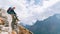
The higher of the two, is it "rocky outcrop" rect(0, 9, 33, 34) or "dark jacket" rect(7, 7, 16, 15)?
"dark jacket" rect(7, 7, 16, 15)

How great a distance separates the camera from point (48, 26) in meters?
12.2

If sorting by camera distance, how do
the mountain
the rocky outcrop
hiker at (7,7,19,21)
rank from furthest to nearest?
the mountain < hiker at (7,7,19,21) < the rocky outcrop

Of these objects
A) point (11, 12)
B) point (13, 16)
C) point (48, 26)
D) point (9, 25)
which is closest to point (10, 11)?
point (11, 12)

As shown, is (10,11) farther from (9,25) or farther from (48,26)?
(48,26)

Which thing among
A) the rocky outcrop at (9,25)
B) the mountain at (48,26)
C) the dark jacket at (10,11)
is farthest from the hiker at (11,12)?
the mountain at (48,26)

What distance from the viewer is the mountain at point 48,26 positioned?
11930mm

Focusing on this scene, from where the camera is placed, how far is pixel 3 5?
38.7ft

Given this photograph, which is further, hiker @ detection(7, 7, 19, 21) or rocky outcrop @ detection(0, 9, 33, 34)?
hiker @ detection(7, 7, 19, 21)

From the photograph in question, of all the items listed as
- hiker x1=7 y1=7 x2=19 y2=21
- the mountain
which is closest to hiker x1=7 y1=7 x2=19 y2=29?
hiker x1=7 y1=7 x2=19 y2=21

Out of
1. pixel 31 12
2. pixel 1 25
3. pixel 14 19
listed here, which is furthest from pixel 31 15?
pixel 1 25

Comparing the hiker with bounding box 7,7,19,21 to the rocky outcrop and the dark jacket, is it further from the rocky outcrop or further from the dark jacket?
the rocky outcrop

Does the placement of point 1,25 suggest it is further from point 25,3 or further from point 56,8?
point 56,8

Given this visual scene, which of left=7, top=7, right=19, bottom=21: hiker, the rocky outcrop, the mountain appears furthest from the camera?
the mountain

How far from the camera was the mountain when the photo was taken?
39.1ft
